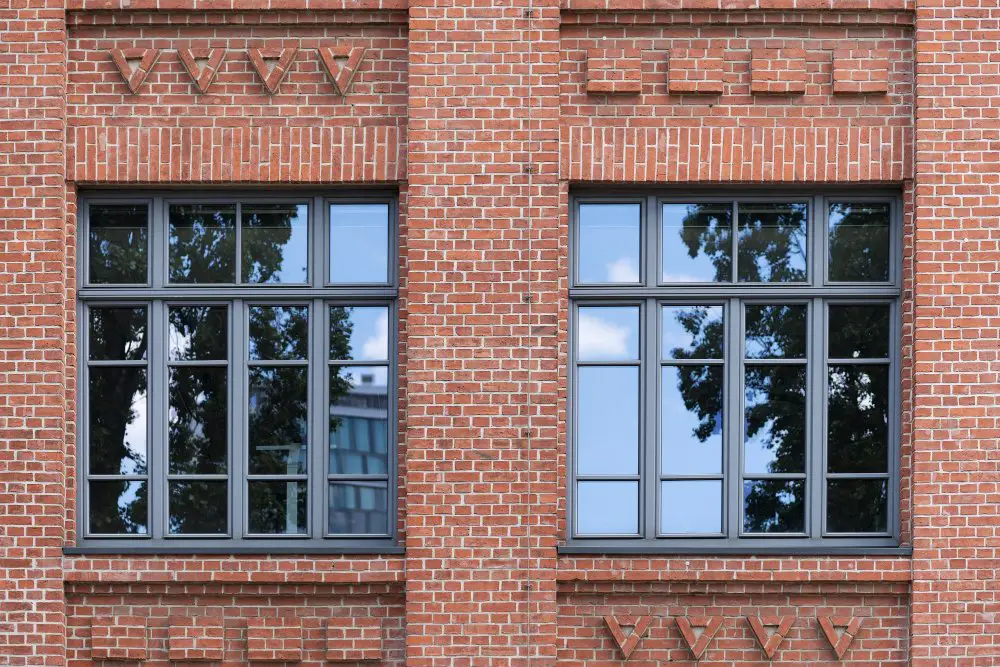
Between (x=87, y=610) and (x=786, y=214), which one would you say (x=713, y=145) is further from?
(x=87, y=610)

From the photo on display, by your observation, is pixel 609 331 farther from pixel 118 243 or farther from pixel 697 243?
pixel 118 243

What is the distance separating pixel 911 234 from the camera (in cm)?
792

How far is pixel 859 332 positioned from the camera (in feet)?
26.6

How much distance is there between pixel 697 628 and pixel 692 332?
2.09m

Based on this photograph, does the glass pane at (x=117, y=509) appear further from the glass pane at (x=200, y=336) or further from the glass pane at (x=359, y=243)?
the glass pane at (x=359, y=243)

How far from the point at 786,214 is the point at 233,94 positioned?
4089 mm

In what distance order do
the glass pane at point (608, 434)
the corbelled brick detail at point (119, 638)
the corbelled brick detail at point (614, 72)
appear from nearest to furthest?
the corbelled brick detail at point (119, 638) < the corbelled brick detail at point (614, 72) < the glass pane at point (608, 434)

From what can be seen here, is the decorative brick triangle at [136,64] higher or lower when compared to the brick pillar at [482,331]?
higher

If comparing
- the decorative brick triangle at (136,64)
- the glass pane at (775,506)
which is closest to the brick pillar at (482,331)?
the glass pane at (775,506)

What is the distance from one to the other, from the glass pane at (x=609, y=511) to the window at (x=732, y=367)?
0.01 m

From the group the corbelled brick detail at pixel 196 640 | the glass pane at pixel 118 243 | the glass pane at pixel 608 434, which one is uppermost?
the glass pane at pixel 118 243

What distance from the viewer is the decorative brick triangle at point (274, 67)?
7.95 m

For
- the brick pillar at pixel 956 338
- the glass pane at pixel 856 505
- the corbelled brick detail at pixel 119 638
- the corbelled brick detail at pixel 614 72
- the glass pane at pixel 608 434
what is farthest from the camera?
the glass pane at pixel 608 434

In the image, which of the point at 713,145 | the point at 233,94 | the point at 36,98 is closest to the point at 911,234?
the point at 713,145
